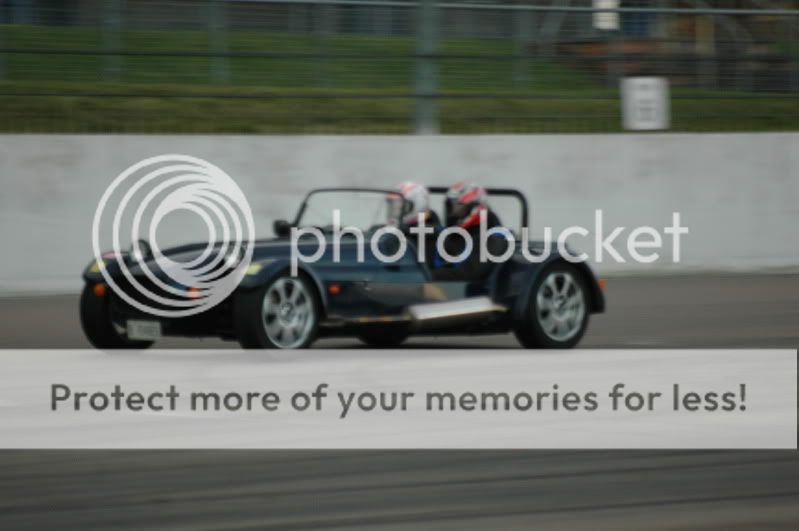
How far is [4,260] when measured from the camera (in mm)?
15531

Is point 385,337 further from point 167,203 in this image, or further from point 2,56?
point 2,56

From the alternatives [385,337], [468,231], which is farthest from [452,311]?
[385,337]

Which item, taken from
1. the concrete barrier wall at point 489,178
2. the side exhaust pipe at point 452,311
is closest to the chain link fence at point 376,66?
the concrete barrier wall at point 489,178

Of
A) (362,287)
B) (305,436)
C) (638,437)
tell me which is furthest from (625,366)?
(305,436)

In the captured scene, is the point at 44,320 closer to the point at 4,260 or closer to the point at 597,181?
the point at 4,260

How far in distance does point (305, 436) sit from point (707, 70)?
42.9 ft

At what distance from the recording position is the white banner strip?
761 cm

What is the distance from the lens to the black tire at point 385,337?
11.1m

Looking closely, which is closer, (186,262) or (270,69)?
(186,262)

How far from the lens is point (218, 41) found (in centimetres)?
1734

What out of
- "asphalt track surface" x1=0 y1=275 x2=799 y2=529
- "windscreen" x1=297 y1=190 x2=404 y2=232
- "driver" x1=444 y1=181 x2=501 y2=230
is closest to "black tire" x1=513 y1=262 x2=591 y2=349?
"driver" x1=444 y1=181 x2=501 y2=230

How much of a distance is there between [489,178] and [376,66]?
1863 millimetres

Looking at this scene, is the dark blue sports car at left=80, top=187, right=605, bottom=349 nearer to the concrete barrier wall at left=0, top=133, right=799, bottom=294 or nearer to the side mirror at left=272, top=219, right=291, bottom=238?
the side mirror at left=272, top=219, right=291, bottom=238

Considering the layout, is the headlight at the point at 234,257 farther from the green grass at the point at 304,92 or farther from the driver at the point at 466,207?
the green grass at the point at 304,92
